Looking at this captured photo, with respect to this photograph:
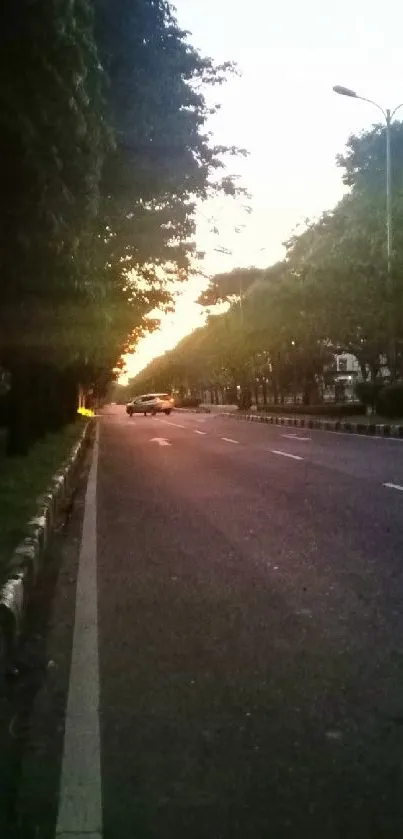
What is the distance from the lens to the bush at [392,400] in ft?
109

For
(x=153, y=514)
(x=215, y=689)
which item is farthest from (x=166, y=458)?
(x=215, y=689)

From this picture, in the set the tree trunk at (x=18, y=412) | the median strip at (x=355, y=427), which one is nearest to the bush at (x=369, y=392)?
the median strip at (x=355, y=427)

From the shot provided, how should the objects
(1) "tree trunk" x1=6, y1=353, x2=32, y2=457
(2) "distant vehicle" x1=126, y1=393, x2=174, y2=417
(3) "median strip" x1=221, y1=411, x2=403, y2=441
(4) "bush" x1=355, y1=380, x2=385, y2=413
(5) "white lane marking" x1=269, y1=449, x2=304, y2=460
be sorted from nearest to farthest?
(1) "tree trunk" x1=6, y1=353, x2=32, y2=457 → (5) "white lane marking" x1=269, y1=449, x2=304, y2=460 → (3) "median strip" x1=221, y1=411, x2=403, y2=441 → (4) "bush" x1=355, y1=380, x2=385, y2=413 → (2) "distant vehicle" x1=126, y1=393, x2=174, y2=417

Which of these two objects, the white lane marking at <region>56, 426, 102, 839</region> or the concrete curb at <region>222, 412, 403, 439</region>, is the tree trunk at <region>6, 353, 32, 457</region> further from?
the white lane marking at <region>56, 426, 102, 839</region>

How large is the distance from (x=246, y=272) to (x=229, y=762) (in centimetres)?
7415

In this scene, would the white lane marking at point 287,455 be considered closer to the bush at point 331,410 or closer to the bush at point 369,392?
the bush at point 369,392

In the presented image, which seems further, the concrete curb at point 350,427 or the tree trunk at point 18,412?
the concrete curb at point 350,427

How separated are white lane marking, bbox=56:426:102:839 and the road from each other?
0.02 m

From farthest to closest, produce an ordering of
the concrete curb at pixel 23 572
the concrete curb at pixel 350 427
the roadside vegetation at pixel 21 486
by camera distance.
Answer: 1. the concrete curb at pixel 350 427
2. the roadside vegetation at pixel 21 486
3. the concrete curb at pixel 23 572

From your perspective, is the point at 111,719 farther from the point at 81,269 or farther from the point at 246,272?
the point at 246,272

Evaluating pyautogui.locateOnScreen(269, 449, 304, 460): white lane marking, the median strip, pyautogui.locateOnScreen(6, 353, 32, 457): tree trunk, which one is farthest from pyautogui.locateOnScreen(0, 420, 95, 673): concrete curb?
the median strip

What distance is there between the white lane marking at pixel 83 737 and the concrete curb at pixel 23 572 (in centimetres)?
35

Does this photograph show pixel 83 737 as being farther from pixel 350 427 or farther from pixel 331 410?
pixel 331 410

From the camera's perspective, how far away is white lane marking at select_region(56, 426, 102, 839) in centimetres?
357
